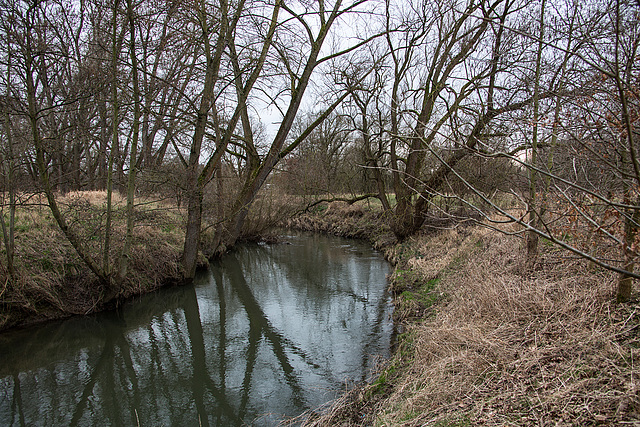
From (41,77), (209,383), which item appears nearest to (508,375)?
(209,383)

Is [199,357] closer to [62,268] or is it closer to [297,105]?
[62,268]

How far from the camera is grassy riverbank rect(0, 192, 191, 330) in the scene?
263 inches

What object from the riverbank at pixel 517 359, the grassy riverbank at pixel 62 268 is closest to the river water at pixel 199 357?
the grassy riverbank at pixel 62 268

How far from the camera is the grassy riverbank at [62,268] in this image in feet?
22.0

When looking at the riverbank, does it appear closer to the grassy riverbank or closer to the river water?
the river water

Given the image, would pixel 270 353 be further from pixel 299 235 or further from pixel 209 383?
pixel 299 235

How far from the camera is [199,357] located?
6.12 metres

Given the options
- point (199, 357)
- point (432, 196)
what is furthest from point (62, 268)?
point (432, 196)

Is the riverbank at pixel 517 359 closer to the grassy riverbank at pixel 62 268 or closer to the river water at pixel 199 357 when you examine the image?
the river water at pixel 199 357

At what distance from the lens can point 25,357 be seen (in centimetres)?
584

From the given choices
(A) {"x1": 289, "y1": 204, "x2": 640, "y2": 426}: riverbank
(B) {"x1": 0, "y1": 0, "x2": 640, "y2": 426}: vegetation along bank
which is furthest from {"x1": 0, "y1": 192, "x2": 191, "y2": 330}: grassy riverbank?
(A) {"x1": 289, "y1": 204, "x2": 640, "y2": 426}: riverbank

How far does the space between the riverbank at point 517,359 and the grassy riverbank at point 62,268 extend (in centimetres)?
547

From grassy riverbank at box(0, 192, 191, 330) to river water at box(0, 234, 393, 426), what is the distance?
0.32 metres

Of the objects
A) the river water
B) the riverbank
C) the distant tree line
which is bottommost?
the river water
